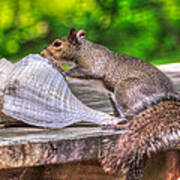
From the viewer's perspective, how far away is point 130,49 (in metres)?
1.84

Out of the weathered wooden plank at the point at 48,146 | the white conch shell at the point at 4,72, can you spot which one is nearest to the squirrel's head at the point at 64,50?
the white conch shell at the point at 4,72

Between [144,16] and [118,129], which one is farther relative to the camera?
[144,16]

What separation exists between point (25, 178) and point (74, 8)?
1.45 meters

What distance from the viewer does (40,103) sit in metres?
0.71

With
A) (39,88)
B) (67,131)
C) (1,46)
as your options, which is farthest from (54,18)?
(67,131)

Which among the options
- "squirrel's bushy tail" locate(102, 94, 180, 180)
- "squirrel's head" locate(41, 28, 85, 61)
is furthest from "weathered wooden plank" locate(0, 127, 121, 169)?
"squirrel's head" locate(41, 28, 85, 61)

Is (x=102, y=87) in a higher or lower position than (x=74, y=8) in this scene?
lower

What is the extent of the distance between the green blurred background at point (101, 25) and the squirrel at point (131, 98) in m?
0.51

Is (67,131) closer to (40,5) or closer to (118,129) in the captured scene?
(118,129)

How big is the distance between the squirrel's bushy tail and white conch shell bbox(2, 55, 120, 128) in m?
0.11

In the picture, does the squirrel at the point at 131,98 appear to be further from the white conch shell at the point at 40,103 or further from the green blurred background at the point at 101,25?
the green blurred background at the point at 101,25

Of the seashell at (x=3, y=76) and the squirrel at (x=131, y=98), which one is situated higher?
the seashell at (x=3, y=76)

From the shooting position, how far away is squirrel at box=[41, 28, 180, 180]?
21.6 inches

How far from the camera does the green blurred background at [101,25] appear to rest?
1.83 m
